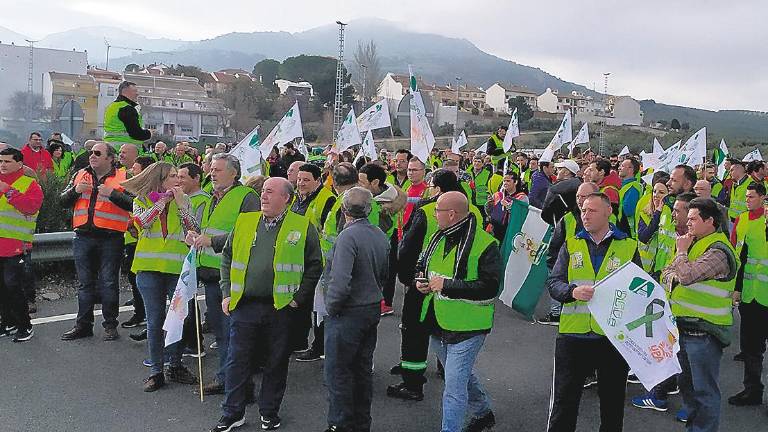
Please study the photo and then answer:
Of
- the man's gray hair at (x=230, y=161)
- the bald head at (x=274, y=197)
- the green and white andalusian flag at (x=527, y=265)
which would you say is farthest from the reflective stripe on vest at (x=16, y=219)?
the green and white andalusian flag at (x=527, y=265)

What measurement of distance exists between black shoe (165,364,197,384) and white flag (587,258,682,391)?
3776mm

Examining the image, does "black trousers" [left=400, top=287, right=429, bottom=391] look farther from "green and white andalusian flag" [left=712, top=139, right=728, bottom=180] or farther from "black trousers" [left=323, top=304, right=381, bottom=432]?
"green and white andalusian flag" [left=712, top=139, right=728, bottom=180]

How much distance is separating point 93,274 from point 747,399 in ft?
21.7

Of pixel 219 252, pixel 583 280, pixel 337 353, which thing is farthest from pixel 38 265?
pixel 583 280

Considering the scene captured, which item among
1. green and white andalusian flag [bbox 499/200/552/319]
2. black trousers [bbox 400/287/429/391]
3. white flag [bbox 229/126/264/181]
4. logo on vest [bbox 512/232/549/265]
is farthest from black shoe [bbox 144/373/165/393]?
logo on vest [bbox 512/232/549/265]

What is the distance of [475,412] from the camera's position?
18.2ft

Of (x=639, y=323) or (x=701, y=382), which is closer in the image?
(x=639, y=323)

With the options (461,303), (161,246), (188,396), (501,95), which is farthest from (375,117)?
(501,95)

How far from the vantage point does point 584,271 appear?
473 cm

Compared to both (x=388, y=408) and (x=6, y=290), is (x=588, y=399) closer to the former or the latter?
(x=388, y=408)

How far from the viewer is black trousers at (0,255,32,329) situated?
7215 millimetres

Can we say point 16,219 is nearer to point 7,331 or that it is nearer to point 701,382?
point 7,331

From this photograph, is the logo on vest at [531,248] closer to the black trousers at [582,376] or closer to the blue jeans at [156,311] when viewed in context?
the black trousers at [582,376]

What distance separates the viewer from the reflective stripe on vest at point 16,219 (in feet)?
23.6
